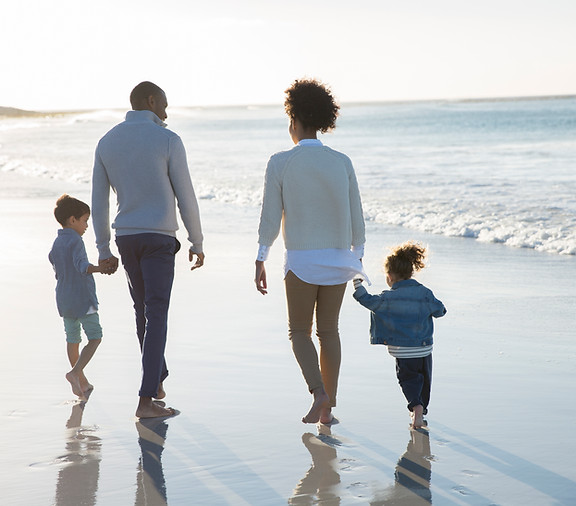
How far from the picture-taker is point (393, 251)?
4.14 meters

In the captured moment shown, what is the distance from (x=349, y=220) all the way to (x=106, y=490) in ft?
5.36

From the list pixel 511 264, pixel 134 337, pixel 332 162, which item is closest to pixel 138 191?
pixel 332 162

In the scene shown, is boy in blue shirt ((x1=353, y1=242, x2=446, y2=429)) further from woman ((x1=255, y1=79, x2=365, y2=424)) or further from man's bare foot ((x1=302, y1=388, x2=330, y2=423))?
man's bare foot ((x1=302, y1=388, x2=330, y2=423))

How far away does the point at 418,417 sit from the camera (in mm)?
3977

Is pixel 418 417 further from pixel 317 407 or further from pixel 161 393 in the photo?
pixel 161 393

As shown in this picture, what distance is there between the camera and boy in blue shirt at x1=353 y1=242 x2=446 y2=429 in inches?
158

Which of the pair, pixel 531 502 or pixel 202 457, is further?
pixel 202 457

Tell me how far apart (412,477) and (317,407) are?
693mm

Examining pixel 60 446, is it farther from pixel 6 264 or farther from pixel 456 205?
pixel 456 205

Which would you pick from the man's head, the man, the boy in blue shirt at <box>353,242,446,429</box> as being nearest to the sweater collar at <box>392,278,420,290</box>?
the boy in blue shirt at <box>353,242,446,429</box>

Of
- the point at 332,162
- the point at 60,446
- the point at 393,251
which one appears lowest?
the point at 60,446

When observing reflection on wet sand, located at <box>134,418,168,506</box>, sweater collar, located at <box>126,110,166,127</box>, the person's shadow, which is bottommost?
reflection on wet sand, located at <box>134,418,168,506</box>

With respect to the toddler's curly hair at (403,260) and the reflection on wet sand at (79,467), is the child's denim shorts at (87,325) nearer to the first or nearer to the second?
the reflection on wet sand at (79,467)

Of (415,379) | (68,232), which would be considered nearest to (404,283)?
(415,379)
